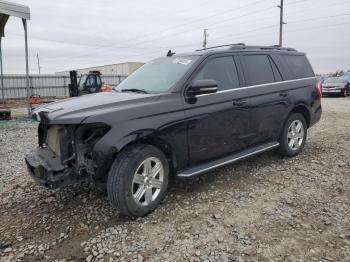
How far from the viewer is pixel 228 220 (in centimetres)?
339

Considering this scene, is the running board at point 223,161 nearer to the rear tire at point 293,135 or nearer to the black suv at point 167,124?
the black suv at point 167,124

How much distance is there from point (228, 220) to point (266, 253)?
2.15 ft

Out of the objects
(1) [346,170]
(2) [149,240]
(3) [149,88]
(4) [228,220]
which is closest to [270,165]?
(1) [346,170]

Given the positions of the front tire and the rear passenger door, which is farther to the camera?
the rear passenger door

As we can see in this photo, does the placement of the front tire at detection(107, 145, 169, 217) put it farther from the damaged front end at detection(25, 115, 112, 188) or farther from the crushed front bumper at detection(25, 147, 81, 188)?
the crushed front bumper at detection(25, 147, 81, 188)

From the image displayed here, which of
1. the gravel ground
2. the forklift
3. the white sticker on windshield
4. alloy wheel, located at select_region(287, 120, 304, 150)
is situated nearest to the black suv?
the white sticker on windshield

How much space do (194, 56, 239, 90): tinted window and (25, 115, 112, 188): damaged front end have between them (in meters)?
1.54

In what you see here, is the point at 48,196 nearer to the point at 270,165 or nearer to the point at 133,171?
the point at 133,171

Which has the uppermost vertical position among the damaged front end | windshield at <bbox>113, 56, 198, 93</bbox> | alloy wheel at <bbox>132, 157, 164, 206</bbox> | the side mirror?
windshield at <bbox>113, 56, 198, 93</bbox>

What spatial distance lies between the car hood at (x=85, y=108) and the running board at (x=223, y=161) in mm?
952

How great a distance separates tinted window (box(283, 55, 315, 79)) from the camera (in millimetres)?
5469

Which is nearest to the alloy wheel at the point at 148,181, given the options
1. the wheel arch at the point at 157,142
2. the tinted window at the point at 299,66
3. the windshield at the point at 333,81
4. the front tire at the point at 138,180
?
the front tire at the point at 138,180

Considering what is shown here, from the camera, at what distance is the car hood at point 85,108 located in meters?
3.14

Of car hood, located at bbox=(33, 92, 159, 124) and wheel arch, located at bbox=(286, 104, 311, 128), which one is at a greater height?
car hood, located at bbox=(33, 92, 159, 124)
